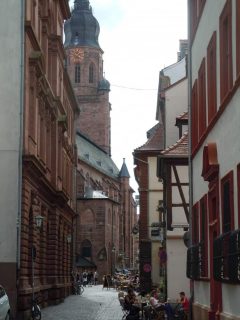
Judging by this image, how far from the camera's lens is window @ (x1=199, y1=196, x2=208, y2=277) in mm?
19391

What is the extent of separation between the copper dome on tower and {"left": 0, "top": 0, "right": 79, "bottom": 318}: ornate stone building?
80.6 m

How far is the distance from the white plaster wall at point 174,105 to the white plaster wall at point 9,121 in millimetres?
9972

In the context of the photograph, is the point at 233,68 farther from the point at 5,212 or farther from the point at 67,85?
the point at 67,85

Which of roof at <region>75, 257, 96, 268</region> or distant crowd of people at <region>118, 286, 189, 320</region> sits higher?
roof at <region>75, 257, 96, 268</region>

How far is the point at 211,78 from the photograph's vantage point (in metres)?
18.5

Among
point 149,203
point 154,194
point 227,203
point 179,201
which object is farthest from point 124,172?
point 227,203

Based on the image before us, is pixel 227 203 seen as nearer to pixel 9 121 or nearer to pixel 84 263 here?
pixel 9 121

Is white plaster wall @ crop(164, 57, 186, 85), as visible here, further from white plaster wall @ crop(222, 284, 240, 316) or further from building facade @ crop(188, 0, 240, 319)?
white plaster wall @ crop(222, 284, 240, 316)

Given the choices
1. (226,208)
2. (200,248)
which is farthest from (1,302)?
(226,208)

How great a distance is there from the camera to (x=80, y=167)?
4582 inches

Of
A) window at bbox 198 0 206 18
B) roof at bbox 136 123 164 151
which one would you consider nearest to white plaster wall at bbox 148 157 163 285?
roof at bbox 136 123 164 151

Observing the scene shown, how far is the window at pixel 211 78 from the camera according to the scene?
17.8 meters

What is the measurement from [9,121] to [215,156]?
52.9 ft

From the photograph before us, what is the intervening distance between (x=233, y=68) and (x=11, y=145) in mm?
18115
